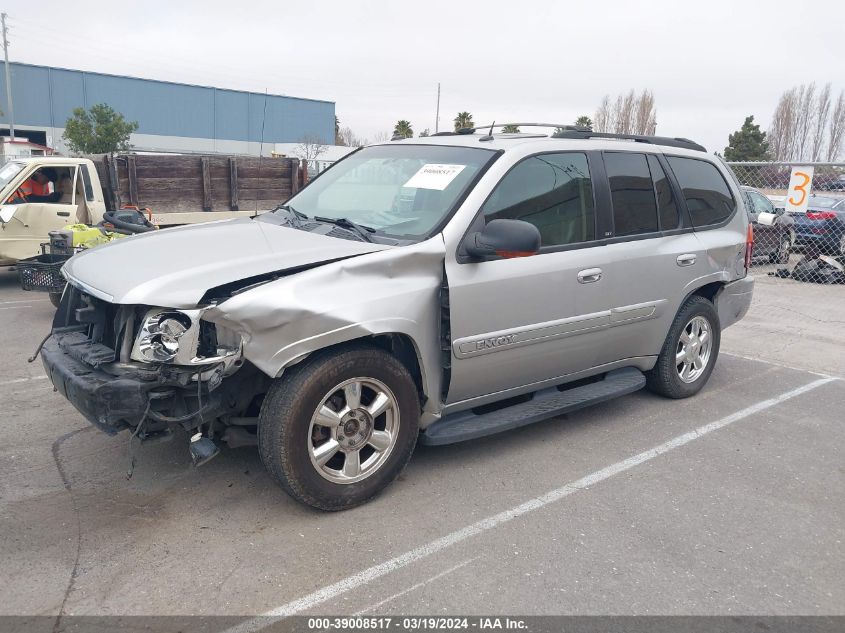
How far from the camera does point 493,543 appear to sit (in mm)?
3436

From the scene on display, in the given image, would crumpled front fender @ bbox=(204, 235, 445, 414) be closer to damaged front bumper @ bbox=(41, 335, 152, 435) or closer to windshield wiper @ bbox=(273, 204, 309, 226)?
damaged front bumper @ bbox=(41, 335, 152, 435)

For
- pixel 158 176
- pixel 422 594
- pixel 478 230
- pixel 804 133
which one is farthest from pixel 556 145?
pixel 804 133

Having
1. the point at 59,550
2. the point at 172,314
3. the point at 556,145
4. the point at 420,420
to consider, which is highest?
the point at 556,145

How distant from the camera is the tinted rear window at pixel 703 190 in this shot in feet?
17.6

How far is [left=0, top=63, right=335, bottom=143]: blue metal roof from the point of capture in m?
46.5

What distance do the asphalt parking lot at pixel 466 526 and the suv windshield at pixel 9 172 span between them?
19.2 ft

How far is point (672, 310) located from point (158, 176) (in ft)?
28.2

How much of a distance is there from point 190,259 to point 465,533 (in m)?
1.94

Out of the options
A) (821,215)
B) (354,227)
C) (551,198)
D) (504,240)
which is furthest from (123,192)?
(821,215)

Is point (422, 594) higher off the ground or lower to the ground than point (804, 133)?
lower

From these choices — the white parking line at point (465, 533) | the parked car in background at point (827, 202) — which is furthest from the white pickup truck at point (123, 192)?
the parked car in background at point (827, 202)

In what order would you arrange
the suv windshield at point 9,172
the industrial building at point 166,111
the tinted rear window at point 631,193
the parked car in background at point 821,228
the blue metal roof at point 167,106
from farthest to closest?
the blue metal roof at point 167,106
the industrial building at point 166,111
the parked car in background at point 821,228
the suv windshield at point 9,172
the tinted rear window at point 631,193

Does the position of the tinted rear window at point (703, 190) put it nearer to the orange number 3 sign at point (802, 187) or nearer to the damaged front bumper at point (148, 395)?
the damaged front bumper at point (148, 395)

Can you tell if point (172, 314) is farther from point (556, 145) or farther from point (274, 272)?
point (556, 145)
